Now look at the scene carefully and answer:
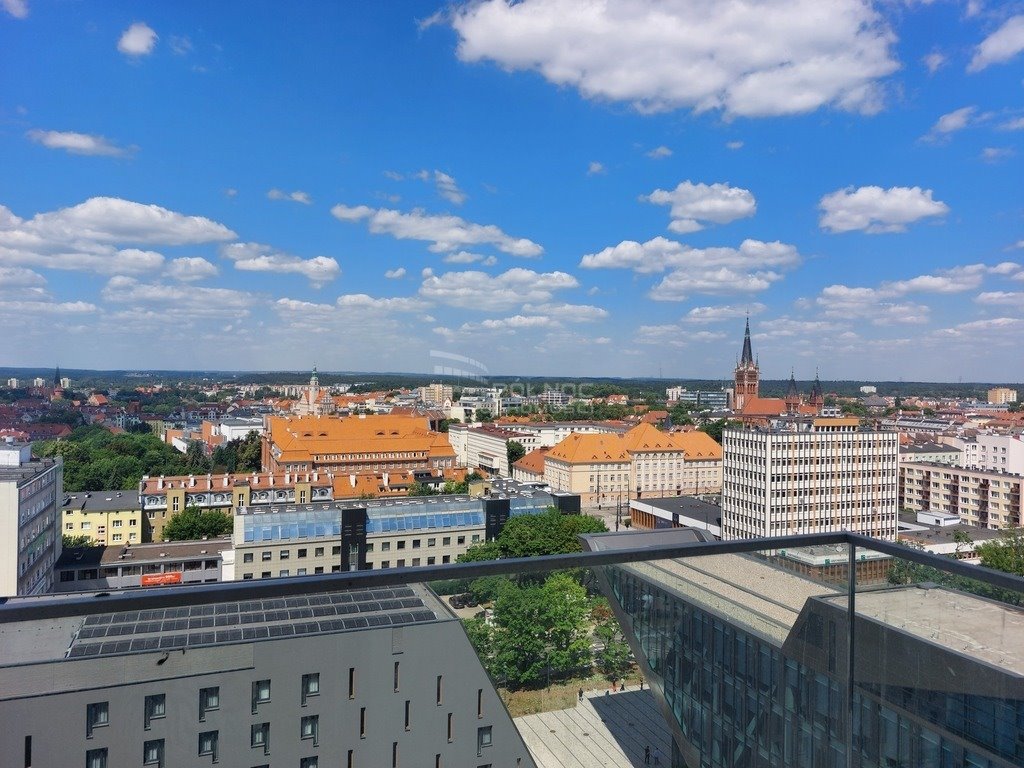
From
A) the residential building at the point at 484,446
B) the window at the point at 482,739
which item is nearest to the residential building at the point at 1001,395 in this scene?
the residential building at the point at 484,446

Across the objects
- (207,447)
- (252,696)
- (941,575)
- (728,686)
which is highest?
(941,575)

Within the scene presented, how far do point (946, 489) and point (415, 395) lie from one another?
5401 centimetres

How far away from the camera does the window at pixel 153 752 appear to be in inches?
44.4

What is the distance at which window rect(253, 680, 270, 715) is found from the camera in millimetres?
1182

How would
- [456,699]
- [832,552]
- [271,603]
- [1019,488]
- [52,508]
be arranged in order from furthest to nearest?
[1019,488]
[52,508]
[832,552]
[456,699]
[271,603]

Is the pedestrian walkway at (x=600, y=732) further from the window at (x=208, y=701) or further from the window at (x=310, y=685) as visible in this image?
the window at (x=208, y=701)

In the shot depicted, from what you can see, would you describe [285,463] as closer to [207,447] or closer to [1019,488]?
[207,447]

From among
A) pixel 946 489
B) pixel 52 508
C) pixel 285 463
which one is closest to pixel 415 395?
pixel 285 463

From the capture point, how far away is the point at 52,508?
1645 cm

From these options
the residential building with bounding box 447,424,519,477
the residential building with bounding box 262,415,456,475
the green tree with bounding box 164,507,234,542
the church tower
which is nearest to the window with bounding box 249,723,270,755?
the green tree with bounding box 164,507,234,542

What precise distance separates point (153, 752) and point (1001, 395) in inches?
3547

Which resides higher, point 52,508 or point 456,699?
point 456,699

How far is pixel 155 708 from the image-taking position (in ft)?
3.71

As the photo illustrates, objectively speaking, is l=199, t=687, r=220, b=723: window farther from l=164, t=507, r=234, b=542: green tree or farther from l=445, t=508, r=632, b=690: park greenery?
l=164, t=507, r=234, b=542: green tree
